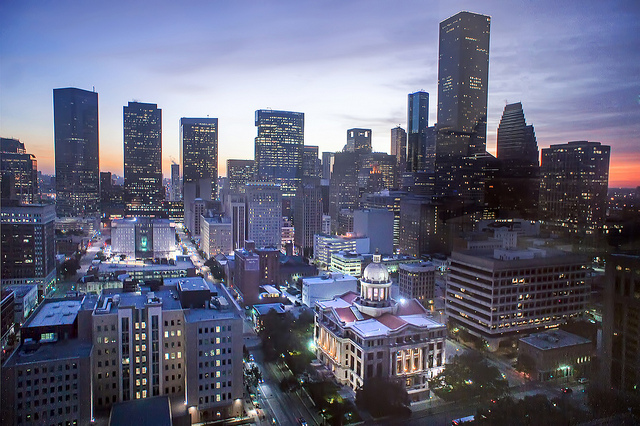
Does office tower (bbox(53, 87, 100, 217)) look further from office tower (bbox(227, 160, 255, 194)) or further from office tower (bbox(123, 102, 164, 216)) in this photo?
office tower (bbox(123, 102, 164, 216))

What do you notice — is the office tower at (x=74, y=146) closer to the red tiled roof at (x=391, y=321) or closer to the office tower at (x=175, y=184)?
the red tiled roof at (x=391, y=321)

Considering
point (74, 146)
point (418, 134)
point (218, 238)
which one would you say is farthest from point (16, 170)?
point (218, 238)

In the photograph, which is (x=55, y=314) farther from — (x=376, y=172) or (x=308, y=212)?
(x=308, y=212)

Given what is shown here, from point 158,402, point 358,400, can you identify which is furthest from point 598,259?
point 158,402

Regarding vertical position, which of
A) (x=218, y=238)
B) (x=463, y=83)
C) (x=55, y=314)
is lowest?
(x=218, y=238)

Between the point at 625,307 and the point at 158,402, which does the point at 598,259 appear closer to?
the point at 625,307
